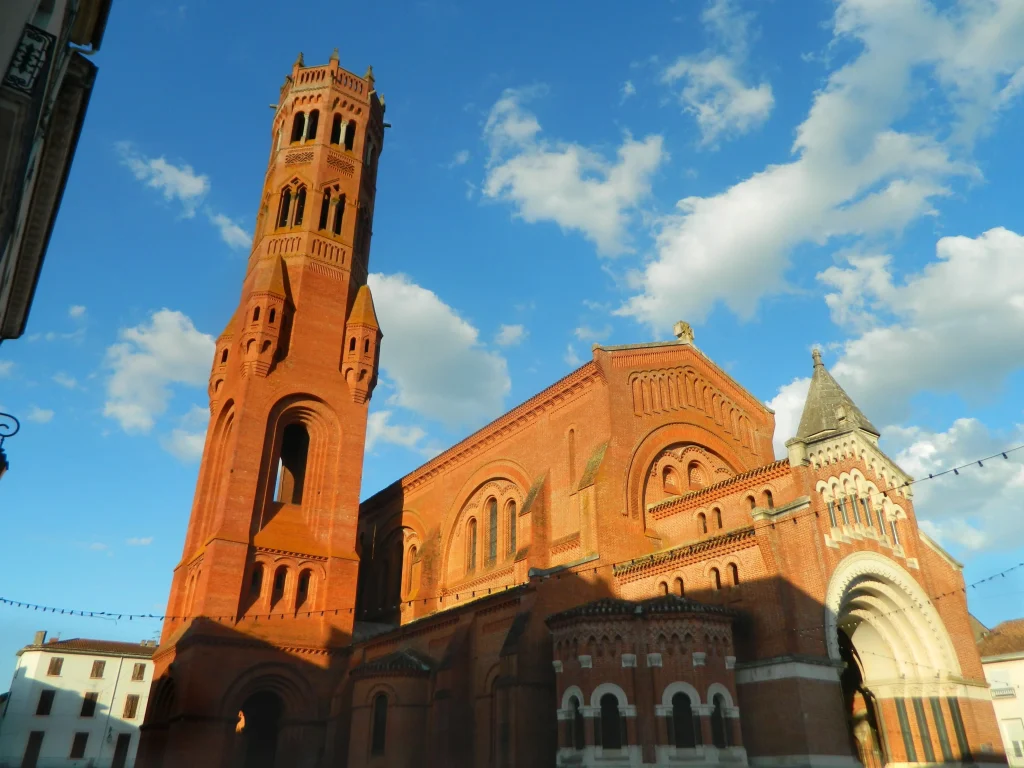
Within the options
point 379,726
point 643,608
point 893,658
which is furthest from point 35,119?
point 893,658

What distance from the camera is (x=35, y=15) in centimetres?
756

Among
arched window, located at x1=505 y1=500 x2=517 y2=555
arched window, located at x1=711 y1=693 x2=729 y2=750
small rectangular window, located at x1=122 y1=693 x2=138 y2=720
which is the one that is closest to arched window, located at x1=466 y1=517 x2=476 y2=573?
arched window, located at x1=505 y1=500 x2=517 y2=555

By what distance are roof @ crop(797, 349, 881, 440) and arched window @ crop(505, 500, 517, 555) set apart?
1119 cm

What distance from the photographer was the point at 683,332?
30766 millimetres

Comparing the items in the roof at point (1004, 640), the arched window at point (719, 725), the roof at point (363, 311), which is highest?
the roof at point (363, 311)

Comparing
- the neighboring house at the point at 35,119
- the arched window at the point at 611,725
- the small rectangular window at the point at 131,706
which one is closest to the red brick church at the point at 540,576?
the arched window at the point at 611,725

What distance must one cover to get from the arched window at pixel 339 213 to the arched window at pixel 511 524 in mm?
15732

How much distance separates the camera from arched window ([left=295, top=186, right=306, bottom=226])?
118 feet

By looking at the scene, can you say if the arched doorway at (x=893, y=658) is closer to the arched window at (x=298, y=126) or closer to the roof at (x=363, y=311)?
the roof at (x=363, y=311)

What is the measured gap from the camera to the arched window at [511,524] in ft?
97.3

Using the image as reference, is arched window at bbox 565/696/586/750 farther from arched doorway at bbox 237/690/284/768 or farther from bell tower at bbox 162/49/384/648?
arched doorway at bbox 237/690/284/768

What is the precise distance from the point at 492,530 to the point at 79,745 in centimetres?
3394

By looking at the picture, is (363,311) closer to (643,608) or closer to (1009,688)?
(643,608)

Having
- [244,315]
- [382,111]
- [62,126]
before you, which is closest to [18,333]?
[62,126]
